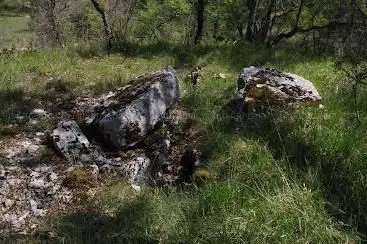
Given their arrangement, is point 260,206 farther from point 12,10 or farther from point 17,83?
point 12,10

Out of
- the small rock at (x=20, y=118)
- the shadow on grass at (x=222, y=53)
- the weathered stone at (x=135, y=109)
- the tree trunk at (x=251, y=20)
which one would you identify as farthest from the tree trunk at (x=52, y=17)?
the weathered stone at (x=135, y=109)

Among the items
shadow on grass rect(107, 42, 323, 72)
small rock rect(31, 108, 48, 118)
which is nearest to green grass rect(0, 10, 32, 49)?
shadow on grass rect(107, 42, 323, 72)

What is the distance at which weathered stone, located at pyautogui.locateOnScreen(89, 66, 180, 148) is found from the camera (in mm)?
5430

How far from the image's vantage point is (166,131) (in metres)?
5.74

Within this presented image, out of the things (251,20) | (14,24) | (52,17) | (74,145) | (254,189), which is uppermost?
(251,20)

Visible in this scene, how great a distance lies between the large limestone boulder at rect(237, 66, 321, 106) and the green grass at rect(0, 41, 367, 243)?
0.97 ft

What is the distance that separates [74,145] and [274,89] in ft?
8.53

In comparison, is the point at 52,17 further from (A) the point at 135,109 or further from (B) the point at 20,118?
(A) the point at 135,109

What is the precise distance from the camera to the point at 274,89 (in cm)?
604

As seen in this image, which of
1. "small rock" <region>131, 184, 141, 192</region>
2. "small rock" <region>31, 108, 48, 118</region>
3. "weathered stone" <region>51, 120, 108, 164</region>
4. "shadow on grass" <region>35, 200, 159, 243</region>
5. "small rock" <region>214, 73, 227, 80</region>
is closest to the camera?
"shadow on grass" <region>35, 200, 159, 243</region>

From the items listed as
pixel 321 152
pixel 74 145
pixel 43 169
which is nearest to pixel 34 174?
pixel 43 169

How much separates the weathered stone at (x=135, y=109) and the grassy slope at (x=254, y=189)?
0.55 metres

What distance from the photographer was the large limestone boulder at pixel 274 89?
5.82 metres

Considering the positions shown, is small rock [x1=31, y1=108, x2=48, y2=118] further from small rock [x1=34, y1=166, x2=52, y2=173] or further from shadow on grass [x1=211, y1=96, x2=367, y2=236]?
shadow on grass [x1=211, y1=96, x2=367, y2=236]
